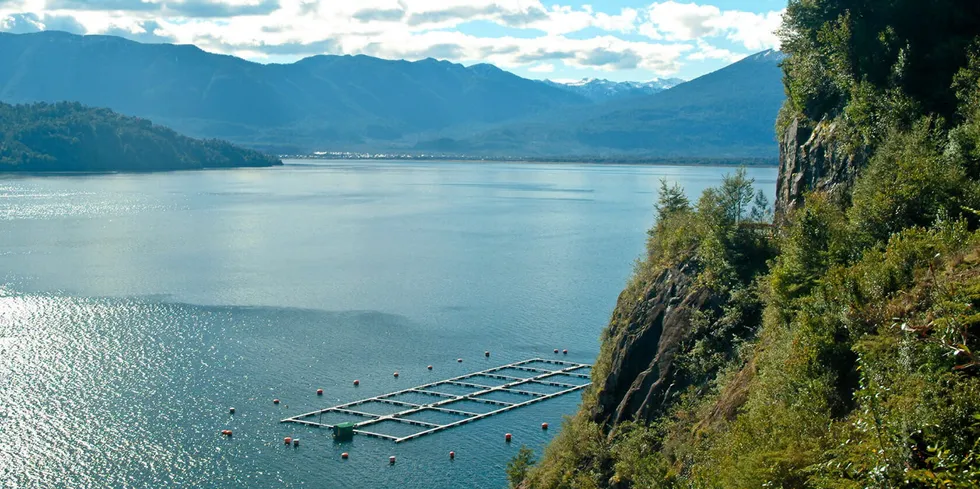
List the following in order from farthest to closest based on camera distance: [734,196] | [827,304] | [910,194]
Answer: [734,196]
[910,194]
[827,304]

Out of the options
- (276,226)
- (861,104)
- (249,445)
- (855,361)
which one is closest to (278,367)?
(249,445)

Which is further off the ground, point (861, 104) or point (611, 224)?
point (861, 104)

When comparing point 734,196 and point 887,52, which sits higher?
point 887,52

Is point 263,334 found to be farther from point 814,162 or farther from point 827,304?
point 827,304

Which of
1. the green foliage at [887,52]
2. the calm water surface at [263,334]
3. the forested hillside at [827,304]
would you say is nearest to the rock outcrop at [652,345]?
the forested hillside at [827,304]

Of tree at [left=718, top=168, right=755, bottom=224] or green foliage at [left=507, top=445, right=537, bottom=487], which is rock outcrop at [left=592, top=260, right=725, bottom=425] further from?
green foliage at [left=507, top=445, right=537, bottom=487]

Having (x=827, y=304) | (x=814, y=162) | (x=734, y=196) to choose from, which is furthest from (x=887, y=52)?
(x=827, y=304)

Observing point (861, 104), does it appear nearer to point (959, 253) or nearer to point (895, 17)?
point (895, 17)

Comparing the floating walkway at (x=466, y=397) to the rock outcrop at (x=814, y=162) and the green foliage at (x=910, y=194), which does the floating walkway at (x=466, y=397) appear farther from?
the green foliage at (x=910, y=194)
